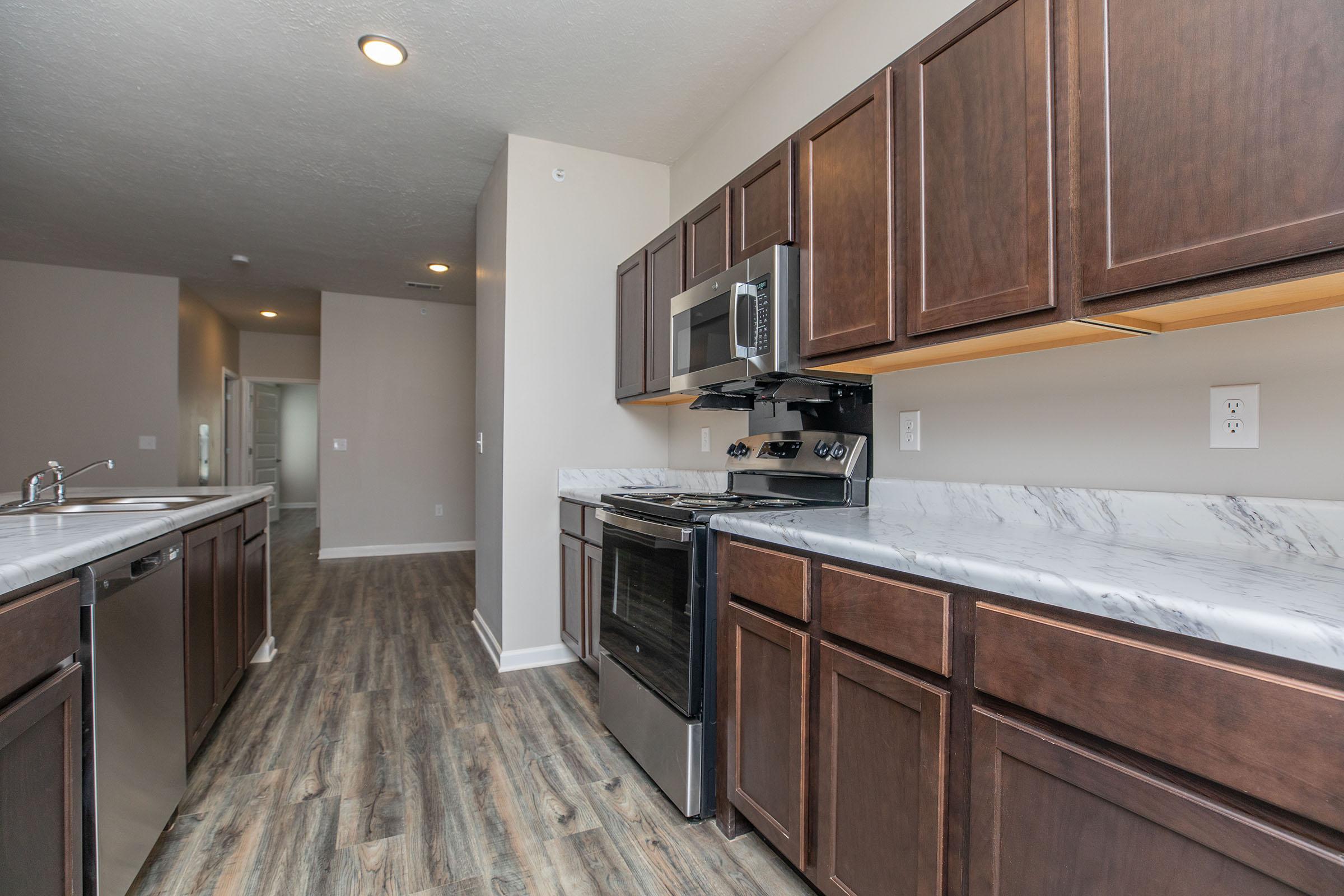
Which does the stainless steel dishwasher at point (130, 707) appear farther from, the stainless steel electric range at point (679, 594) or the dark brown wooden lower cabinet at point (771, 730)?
the dark brown wooden lower cabinet at point (771, 730)

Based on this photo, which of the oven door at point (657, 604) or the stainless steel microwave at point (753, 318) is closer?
the oven door at point (657, 604)

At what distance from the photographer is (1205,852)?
29.6 inches

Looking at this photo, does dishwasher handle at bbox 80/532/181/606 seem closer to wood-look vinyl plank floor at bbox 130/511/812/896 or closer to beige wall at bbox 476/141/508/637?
wood-look vinyl plank floor at bbox 130/511/812/896

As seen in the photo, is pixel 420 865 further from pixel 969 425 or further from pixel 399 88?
pixel 399 88

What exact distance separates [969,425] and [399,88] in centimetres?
264

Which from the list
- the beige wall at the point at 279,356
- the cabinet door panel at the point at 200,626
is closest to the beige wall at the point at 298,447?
the beige wall at the point at 279,356

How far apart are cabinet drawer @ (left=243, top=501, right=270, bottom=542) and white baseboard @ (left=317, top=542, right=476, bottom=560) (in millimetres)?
2825

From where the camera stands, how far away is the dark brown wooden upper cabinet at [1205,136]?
87 cm

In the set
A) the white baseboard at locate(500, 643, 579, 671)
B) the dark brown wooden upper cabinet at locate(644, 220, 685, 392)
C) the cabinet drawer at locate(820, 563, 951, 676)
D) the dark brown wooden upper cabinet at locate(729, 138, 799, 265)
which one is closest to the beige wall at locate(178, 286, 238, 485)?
the white baseboard at locate(500, 643, 579, 671)

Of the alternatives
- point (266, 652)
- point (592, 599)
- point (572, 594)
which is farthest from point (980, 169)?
point (266, 652)

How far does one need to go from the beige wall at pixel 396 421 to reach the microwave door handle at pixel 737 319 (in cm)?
501

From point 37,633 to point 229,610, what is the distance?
149 centimetres

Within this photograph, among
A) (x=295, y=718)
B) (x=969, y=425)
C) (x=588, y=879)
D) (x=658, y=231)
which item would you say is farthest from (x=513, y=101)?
(x=588, y=879)

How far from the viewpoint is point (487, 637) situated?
3332mm
